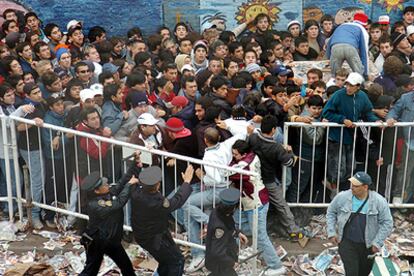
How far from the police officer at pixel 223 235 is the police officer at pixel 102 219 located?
0.96m

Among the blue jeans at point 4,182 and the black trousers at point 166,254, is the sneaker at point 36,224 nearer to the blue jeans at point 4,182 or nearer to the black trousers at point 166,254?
the blue jeans at point 4,182

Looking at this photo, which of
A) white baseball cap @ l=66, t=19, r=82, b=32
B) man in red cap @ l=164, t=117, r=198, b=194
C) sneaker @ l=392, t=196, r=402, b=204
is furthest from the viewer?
white baseball cap @ l=66, t=19, r=82, b=32

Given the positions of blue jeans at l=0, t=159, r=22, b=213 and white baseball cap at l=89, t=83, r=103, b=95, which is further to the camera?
white baseball cap at l=89, t=83, r=103, b=95

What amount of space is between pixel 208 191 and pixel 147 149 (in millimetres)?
848

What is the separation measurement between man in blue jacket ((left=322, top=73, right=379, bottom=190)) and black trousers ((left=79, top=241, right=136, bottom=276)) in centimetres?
281

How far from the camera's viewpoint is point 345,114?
27.3 ft

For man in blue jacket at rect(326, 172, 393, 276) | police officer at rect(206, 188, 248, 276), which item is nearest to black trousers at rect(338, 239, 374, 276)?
man in blue jacket at rect(326, 172, 393, 276)

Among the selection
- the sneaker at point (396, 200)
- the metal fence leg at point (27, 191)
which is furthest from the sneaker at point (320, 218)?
the metal fence leg at point (27, 191)

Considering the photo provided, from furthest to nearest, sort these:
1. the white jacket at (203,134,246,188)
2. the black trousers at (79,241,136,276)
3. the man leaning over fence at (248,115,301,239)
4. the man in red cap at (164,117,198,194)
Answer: the man in red cap at (164,117,198,194) → the man leaning over fence at (248,115,301,239) → the white jacket at (203,134,246,188) → the black trousers at (79,241,136,276)

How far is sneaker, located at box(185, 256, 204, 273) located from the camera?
310 inches

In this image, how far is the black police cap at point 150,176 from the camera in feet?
22.3

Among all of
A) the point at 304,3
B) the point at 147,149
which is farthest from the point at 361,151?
the point at 304,3

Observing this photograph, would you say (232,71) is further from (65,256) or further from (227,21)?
(227,21)

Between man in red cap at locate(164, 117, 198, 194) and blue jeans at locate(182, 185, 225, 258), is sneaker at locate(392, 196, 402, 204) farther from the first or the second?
man in red cap at locate(164, 117, 198, 194)
